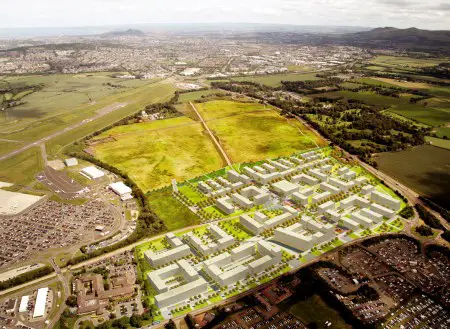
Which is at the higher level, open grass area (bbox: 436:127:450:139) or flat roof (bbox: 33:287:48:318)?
open grass area (bbox: 436:127:450:139)

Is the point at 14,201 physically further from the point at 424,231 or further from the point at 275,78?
the point at 275,78

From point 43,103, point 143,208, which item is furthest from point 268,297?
point 43,103

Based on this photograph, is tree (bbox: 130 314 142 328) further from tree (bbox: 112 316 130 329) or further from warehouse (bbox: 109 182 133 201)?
warehouse (bbox: 109 182 133 201)

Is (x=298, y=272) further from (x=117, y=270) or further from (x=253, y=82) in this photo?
(x=253, y=82)

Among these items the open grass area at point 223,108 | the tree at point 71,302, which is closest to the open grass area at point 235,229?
the tree at point 71,302

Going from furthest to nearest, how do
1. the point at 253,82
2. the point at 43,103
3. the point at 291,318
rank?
the point at 253,82
the point at 43,103
the point at 291,318

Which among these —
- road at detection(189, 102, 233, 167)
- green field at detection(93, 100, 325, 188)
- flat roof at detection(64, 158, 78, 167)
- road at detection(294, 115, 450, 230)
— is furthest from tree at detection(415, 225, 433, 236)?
flat roof at detection(64, 158, 78, 167)

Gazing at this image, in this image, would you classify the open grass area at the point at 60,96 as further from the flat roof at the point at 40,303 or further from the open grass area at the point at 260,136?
the flat roof at the point at 40,303
